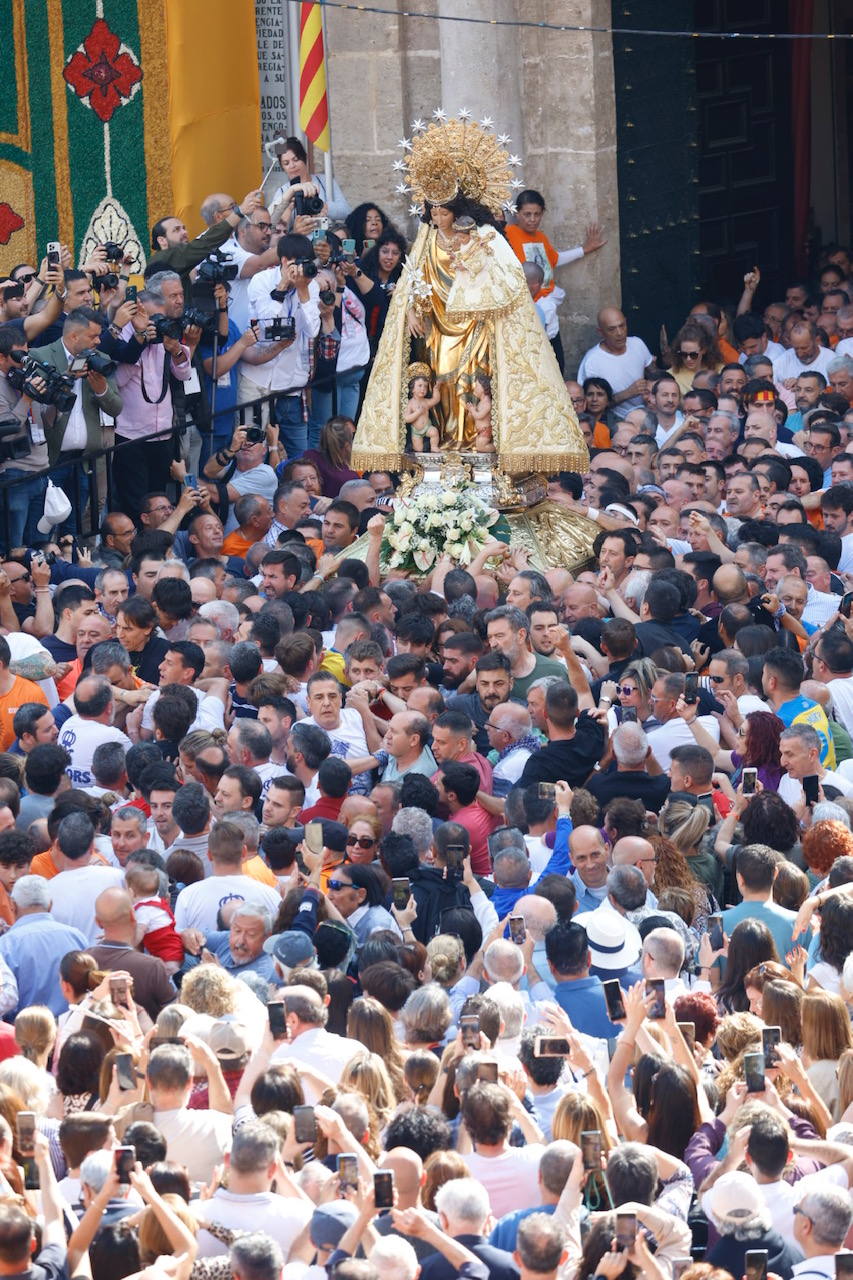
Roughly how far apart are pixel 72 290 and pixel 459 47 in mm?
4414

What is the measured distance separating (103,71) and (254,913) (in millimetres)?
9488

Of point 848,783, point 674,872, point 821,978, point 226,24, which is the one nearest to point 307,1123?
point 821,978

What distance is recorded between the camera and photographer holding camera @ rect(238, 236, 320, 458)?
15.0 m

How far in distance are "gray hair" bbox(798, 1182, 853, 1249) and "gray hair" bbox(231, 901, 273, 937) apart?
8.85ft

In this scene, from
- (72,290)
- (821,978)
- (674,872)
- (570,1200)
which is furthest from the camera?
(72,290)

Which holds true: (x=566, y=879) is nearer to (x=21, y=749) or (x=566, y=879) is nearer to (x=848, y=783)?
(x=848, y=783)

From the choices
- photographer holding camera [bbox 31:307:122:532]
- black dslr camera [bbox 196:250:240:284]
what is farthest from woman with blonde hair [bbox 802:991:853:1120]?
black dslr camera [bbox 196:250:240:284]

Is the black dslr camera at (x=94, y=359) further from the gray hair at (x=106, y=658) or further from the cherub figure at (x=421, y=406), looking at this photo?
the gray hair at (x=106, y=658)

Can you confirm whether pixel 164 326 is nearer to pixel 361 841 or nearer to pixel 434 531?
pixel 434 531

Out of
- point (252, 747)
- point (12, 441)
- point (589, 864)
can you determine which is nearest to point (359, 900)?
point (589, 864)

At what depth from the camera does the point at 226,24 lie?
16656mm

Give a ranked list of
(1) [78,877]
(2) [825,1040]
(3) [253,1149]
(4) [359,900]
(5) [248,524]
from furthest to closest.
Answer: (5) [248,524] < (1) [78,877] < (4) [359,900] < (2) [825,1040] < (3) [253,1149]

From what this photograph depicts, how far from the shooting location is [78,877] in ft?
29.1

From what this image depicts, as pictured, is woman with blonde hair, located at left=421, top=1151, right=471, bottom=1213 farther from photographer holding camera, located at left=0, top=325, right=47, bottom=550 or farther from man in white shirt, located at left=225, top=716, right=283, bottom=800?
photographer holding camera, located at left=0, top=325, right=47, bottom=550
